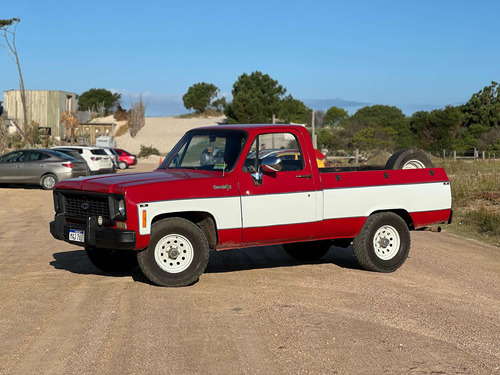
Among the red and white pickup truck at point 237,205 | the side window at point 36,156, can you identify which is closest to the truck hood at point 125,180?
the red and white pickup truck at point 237,205

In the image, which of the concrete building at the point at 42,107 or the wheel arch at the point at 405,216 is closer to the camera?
the wheel arch at the point at 405,216

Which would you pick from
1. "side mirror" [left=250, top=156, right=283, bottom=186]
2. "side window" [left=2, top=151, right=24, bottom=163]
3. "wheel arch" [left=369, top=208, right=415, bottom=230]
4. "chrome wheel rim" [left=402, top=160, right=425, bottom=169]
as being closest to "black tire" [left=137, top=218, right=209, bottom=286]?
"side mirror" [left=250, top=156, right=283, bottom=186]

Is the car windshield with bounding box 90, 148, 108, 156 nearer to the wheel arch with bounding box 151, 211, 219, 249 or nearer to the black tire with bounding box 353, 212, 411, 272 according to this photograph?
the black tire with bounding box 353, 212, 411, 272

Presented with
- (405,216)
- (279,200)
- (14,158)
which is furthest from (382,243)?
(14,158)

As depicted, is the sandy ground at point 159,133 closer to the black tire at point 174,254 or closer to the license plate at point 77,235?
the license plate at point 77,235

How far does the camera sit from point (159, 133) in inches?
3615

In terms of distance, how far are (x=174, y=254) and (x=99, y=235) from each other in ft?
2.93

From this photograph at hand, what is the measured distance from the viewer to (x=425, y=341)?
22.8ft

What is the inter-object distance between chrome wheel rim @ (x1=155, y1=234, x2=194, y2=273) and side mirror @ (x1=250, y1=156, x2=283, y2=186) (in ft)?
3.78

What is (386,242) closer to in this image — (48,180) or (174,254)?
(174,254)

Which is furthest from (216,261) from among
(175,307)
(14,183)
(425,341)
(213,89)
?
(213,89)

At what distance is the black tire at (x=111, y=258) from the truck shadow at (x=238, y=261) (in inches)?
3.6

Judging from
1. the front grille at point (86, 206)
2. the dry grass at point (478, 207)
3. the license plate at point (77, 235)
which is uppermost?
the front grille at point (86, 206)

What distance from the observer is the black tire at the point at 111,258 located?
407 inches
